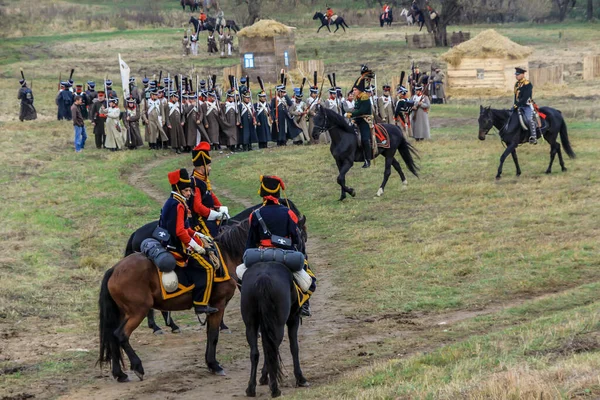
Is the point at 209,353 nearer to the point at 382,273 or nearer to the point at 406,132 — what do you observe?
the point at 382,273

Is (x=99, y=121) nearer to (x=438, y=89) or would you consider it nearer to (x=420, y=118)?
(x=420, y=118)

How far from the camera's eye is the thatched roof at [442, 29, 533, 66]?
40062 millimetres

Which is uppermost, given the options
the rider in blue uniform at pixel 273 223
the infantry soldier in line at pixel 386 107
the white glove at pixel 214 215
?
the rider in blue uniform at pixel 273 223

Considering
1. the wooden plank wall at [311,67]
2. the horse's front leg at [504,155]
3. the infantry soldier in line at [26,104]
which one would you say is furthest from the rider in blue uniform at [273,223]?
the wooden plank wall at [311,67]

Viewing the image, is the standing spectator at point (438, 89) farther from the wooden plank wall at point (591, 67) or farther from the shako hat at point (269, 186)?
the shako hat at point (269, 186)

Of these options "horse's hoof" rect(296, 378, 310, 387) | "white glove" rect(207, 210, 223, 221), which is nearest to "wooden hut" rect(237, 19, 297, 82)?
"white glove" rect(207, 210, 223, 221)

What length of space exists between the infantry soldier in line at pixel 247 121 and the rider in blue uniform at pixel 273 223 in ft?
65.2

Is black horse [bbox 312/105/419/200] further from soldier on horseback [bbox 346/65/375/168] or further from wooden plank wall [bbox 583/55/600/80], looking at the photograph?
wooden plank wall [bbox 583/55/600/80]

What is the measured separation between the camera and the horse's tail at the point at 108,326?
32.9 ft

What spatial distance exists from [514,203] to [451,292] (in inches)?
239

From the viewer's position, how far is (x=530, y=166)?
76.5 ft

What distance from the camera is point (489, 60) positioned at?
4088 centimetres

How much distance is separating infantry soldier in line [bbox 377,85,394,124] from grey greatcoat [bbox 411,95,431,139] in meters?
1.42

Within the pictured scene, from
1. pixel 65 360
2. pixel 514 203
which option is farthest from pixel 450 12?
pixel 65 360
